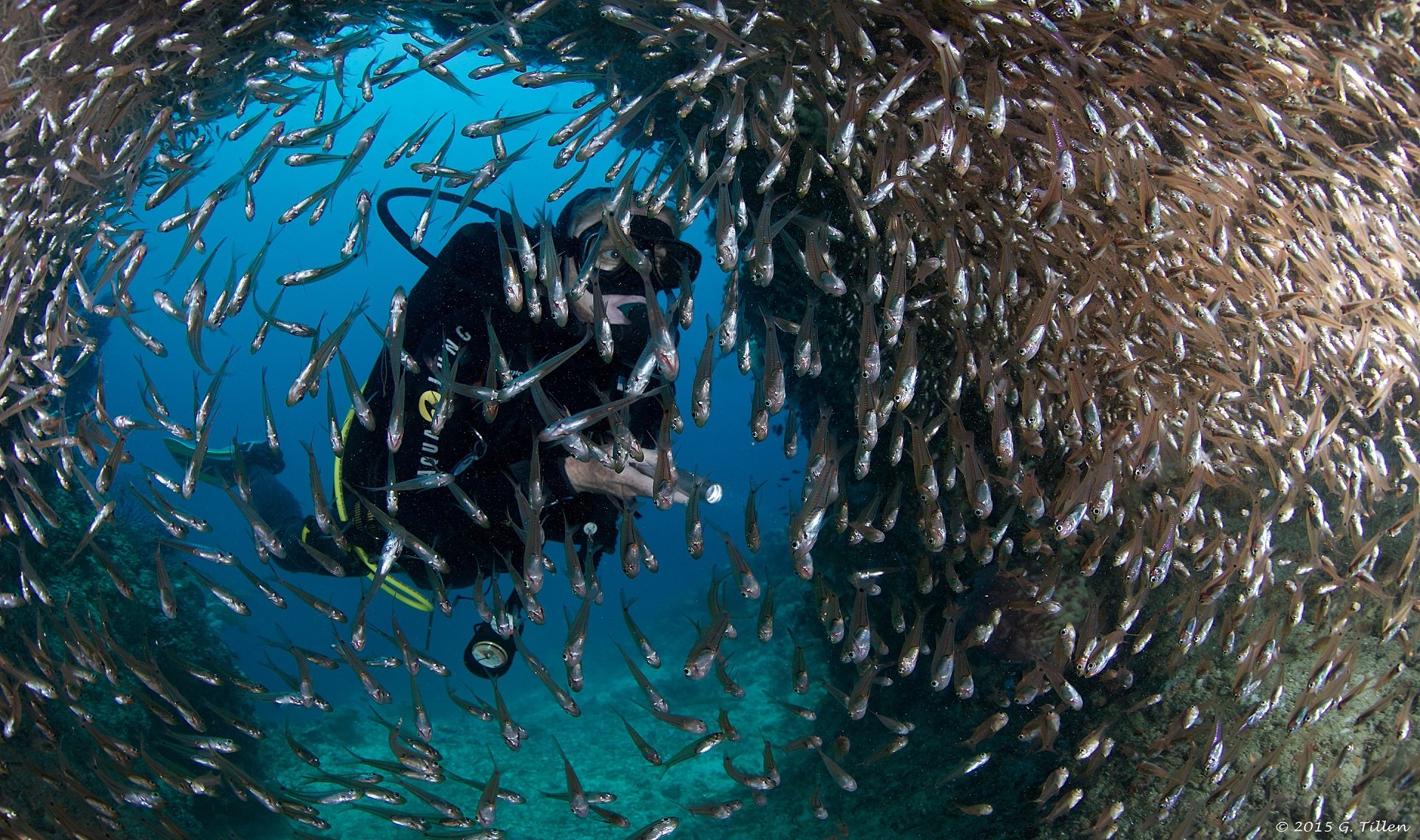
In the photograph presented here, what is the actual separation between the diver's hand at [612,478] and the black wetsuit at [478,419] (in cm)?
9

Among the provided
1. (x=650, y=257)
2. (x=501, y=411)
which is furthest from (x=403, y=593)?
(x=650, y=257)

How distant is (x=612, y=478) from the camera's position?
3.98 metres

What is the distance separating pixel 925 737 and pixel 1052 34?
5407 mm

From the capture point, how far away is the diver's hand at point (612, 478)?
3957mm

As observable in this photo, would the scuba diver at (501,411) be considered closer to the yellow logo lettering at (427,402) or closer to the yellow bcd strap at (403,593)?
the yellow logo lettering at (427,402)

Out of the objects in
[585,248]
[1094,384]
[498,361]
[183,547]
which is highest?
[585,248]

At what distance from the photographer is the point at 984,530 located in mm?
4309

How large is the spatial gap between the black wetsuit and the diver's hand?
9cm

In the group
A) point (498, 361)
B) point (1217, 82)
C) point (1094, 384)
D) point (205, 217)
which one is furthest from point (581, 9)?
Answer: point (1094, 384)

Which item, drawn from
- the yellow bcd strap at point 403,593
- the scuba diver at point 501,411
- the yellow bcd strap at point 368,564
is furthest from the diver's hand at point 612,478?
the yellow bcd strap at point 403,593

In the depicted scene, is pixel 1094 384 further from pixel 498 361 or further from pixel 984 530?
pixel 498 361

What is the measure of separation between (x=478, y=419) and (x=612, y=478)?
3.10 ft

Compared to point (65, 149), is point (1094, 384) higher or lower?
lower

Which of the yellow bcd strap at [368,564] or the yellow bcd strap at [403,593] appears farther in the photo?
the yellow bcd strap at [403,593]
